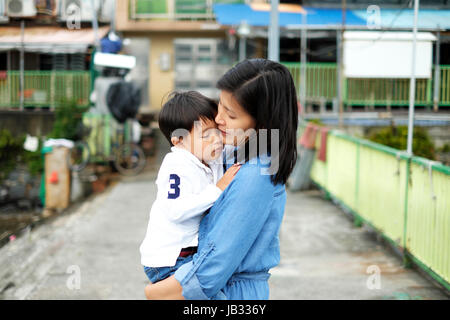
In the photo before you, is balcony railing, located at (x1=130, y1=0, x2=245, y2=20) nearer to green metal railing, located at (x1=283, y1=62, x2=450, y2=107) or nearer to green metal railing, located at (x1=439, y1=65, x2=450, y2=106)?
green metal railing, located at (x1=283, y1=62, x2=450, y2=107)

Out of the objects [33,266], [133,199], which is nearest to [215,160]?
[33,266]

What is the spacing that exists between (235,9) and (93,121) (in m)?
6.66

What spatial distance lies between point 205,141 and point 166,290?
20.2 inches

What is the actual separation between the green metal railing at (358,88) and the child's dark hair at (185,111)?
11.9 meters

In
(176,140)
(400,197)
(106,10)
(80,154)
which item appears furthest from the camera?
(106,10)

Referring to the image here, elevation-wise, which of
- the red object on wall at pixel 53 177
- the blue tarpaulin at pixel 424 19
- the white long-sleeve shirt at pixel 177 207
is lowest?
the red object on wall at pixel 53 177

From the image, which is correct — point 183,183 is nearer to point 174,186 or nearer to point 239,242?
point 174,186

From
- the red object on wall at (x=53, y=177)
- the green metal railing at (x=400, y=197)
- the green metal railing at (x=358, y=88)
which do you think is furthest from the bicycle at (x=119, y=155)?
→ the green metal railing at (x=400, y=197)

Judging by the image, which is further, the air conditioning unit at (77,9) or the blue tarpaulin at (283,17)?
the air conditioning unit at (77,9)

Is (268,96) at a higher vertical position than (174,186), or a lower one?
higher

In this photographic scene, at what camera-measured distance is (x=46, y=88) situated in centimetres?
1761

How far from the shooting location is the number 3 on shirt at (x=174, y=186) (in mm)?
1999

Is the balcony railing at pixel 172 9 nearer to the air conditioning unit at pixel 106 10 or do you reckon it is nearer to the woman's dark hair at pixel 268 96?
the air conditioning unit at pixel 106 10

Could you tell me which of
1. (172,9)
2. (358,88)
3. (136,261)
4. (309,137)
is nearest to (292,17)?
(358,88)
